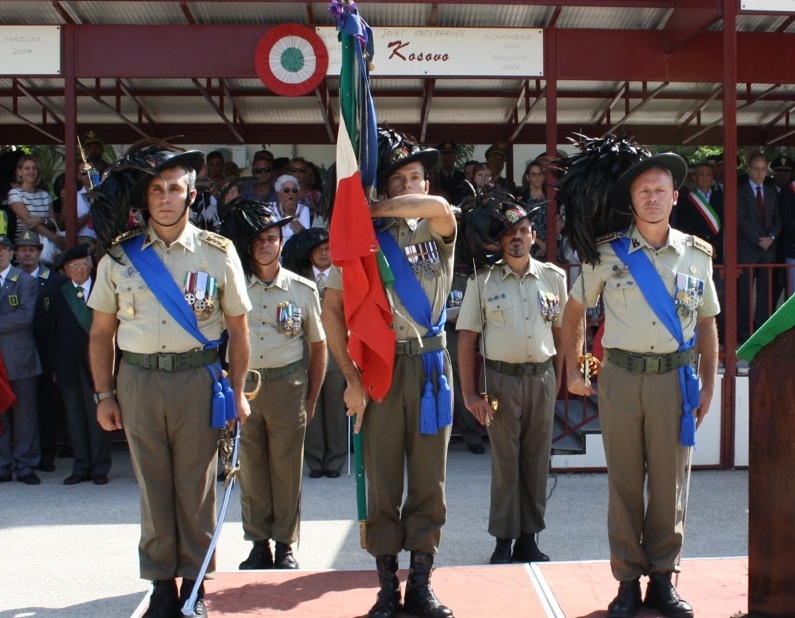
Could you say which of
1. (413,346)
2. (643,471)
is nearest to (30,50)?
(413,346)

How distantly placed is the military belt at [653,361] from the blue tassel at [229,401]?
1688 mm

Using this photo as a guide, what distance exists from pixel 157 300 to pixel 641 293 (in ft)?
6.73

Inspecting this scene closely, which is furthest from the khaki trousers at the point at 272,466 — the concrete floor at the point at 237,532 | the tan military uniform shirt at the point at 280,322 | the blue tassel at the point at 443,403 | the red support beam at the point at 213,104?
the red support beam at the point at 213,104

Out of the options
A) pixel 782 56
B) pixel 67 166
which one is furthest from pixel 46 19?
pixel 782 56

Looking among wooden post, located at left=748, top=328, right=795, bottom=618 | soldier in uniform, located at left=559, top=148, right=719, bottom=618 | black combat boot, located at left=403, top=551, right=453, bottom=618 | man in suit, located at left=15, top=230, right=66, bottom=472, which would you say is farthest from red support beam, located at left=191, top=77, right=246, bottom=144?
wooden post, located at left=748, top=328, right=795, bottom=618

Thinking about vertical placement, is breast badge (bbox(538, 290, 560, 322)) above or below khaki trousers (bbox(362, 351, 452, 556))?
above

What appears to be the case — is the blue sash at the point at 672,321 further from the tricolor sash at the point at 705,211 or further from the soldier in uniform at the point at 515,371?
the tricolor sash at the point at 705,211

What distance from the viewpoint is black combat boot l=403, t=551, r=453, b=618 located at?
4180mm

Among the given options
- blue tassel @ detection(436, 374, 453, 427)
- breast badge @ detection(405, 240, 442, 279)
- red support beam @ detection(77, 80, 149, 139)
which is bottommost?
blue tassel @ detection(436, 374, 453, 427)

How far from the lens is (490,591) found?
456 centimetres

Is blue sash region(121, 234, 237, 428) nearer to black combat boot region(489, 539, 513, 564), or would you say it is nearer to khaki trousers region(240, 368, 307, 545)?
khaki trousers region(240, 368, 307, 545)

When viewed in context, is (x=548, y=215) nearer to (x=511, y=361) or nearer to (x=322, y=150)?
(x=511, y=361)

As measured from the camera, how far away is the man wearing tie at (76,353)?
8.24 meters

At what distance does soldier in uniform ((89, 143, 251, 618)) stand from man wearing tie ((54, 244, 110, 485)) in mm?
4042
